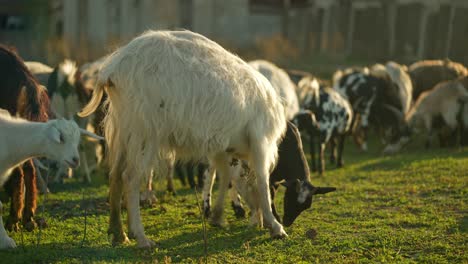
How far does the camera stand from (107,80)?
745 cm

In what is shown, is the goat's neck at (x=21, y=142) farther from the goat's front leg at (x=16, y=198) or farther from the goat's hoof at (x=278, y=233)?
the goat's hoof at (x=278, y=233)

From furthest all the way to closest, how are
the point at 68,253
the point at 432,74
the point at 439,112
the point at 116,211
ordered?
the point at 432,74
the point at 439,112
the point at 116,211
the point at 68,253

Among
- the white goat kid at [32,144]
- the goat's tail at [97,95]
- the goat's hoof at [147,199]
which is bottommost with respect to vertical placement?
the goat's hoof at [147,199]

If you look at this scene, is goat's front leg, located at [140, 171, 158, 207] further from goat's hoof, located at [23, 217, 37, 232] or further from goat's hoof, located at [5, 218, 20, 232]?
goat's hoof, located at [5, 218, 20, 232]

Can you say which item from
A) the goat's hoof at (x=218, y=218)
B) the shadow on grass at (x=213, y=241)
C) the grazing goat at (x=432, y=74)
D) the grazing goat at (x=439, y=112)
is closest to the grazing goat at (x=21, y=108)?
the shadow on grass at (x=213, y=241)

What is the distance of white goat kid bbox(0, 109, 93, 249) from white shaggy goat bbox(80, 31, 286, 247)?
1.56 feet

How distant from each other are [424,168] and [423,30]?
13.6 m

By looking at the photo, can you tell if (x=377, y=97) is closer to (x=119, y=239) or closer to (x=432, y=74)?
(x=432, y=74)

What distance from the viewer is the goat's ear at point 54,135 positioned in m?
7.24

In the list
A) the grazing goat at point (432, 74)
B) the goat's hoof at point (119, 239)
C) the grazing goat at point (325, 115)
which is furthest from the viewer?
the grazing goat at point (432, 74)

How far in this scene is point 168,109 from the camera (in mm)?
7344

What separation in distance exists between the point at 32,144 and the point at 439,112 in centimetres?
1044

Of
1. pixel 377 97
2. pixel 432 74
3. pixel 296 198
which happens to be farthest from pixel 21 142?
pixel 432 74

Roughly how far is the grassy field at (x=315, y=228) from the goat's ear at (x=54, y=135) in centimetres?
95
